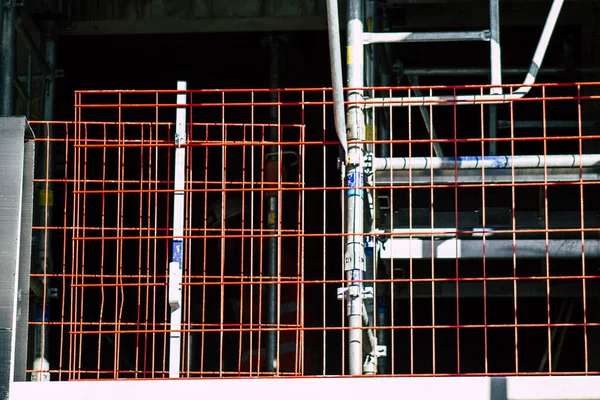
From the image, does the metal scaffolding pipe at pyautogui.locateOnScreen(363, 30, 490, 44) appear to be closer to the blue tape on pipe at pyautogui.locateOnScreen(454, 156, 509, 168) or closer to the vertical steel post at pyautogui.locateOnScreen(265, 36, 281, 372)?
the blue tape on pipe at pyautogui.locateOnScreen(454, 156, 509, 168)

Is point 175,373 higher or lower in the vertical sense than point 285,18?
lower

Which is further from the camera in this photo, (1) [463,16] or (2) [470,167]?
(1) [463,16]

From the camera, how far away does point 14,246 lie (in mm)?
5281

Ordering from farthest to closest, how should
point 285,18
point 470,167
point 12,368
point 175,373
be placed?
point 285,18 → point 470,167 → point 175,373 → point 12,368

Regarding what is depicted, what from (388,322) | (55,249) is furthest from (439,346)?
(55,249)

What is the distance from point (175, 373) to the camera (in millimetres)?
5707

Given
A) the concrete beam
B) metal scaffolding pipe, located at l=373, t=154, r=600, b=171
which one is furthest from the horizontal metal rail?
the concrete beam

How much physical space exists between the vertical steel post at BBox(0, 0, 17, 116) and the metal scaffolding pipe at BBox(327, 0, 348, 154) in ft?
10.4

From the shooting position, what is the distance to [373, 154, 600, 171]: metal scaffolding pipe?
6.62 meters

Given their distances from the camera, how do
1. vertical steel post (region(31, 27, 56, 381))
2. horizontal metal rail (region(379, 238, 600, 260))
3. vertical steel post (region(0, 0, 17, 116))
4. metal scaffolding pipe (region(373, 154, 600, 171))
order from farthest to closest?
vertical steel post (region(31, 27, 56, 381)) < vertical steel post (region(0, 0, 17, 116)) < horizontal metal rail (region(379, 238, 600, 260)) < metal scaffolding pipe (region(373, 154, 600, 171))

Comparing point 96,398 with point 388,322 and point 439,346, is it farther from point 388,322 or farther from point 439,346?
point 439,346

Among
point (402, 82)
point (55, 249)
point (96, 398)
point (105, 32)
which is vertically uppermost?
point (105, 32)

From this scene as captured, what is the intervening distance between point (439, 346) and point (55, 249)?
3.51 m

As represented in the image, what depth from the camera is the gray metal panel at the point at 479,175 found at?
6789 millimetres
